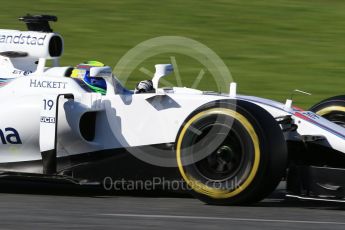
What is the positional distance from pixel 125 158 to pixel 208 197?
943 mm

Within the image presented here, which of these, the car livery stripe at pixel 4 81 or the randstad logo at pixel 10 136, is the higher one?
the car livery stripe at pixel 4 81

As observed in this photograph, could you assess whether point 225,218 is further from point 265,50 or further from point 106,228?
point 265,50

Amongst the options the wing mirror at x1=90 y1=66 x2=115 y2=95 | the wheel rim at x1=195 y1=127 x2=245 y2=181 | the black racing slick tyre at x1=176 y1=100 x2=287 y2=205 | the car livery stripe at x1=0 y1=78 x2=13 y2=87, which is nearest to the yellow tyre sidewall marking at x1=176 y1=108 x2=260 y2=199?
the black racing slick tyre at x1=176 y1=100 x2=287 y2=205

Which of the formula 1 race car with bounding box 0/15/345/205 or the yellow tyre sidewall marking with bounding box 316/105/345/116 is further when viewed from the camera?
the yellow tyre sidewall marking with bounding box 316/105/345/116

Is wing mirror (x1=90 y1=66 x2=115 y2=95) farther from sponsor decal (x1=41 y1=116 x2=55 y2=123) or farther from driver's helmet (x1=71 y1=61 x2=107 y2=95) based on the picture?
sponsor decal (x1=41 y1=116 x2=55 y2=123)

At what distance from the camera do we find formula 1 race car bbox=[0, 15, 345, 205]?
6750 millimetres

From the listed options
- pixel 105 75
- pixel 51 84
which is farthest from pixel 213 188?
pixel 51 84

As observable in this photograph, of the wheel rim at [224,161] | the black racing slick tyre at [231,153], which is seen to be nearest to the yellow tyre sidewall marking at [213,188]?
the black racing slick tyre at [231,153]

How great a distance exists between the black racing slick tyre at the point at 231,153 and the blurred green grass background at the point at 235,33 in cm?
646

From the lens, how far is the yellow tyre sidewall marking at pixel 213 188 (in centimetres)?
666

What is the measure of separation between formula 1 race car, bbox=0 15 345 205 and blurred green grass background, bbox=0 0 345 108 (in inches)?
235

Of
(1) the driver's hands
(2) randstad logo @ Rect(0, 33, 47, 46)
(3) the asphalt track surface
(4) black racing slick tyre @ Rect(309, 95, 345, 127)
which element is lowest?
(3) the asphalt track surface

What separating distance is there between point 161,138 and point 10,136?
4.68 ft

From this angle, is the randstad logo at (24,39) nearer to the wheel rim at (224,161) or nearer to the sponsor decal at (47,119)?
the sponsor decal at (47,119)
